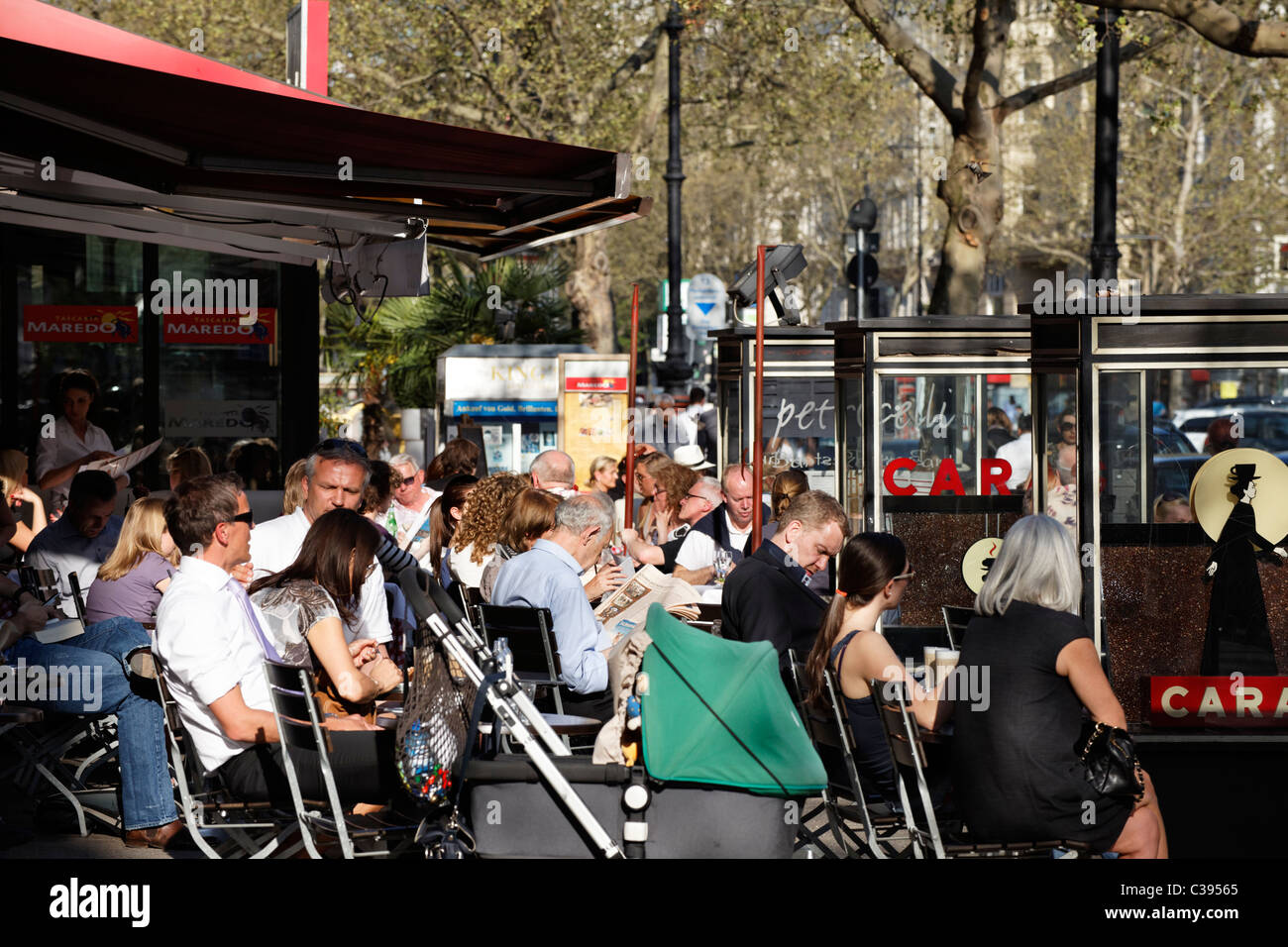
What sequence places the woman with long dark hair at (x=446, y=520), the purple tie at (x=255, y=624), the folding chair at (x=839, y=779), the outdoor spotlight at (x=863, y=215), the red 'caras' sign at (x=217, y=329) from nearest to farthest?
the folding chair at (x=839, y=779) → the purple tie at (x=255, y=624) → the woman with long dark hair at (x=446, y=520) → the red 'caras' sign at (x=217, y=329) → the outdoor spotlight at (x=863, y=215)

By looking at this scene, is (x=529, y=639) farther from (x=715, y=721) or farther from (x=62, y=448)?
(x=62, y=448)

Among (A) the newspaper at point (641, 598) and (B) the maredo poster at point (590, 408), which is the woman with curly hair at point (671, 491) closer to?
(A) the newspaper at point (641, 598)

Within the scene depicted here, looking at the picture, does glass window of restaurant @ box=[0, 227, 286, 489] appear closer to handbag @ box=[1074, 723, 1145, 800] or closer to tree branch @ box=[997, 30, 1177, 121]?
tree branch @ box=[997, 30, 1177, 121]

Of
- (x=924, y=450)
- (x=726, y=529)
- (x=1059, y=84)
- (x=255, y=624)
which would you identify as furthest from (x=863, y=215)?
(x=255, y=624)

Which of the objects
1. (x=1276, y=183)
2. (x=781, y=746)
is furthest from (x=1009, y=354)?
(x=1276, y=183)

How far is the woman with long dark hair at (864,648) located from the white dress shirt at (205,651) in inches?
82.0

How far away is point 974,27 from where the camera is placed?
1664 cm

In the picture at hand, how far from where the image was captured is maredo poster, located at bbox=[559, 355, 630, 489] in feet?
67.5

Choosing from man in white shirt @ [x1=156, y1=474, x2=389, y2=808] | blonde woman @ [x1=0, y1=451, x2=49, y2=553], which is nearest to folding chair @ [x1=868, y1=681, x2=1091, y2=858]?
man in white shirt @ [x1=156, y1=474, x2=389, y2=808]

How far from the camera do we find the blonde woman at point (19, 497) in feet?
32.7

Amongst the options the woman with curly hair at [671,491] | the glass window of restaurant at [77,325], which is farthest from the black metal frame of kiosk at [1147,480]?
the glass window of restaurant at [77,325]

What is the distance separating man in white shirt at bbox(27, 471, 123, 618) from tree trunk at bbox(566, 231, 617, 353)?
2192cm

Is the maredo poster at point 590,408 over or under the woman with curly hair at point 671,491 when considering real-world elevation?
over

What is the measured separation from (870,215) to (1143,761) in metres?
10.5
